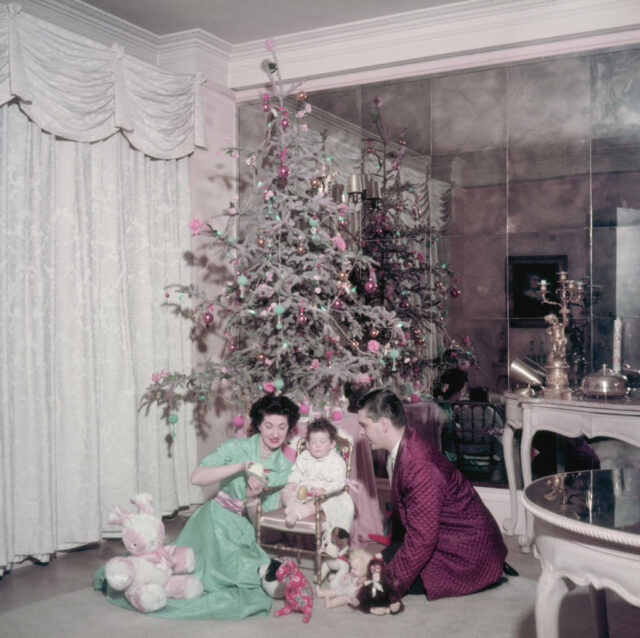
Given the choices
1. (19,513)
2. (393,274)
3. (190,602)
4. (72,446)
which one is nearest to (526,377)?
(393,274)

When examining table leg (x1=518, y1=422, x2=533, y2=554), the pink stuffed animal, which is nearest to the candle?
table leg (x1=518, y1=422, x2=533, y2=554)

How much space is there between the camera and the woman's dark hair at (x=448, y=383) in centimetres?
482

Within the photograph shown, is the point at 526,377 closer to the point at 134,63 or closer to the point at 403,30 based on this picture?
the point at 403,30

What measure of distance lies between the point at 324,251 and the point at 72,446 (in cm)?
196

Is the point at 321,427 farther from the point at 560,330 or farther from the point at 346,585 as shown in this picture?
the point at 560,330

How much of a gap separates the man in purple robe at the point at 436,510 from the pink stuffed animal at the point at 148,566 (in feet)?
3.29

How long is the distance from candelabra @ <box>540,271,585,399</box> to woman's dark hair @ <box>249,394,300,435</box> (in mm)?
1532

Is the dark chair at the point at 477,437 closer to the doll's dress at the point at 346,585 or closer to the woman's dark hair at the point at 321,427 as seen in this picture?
the woman's dark hair at the point at 321,427

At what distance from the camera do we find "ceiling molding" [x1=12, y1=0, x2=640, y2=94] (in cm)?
441

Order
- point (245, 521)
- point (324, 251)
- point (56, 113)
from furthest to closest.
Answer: point (324, 251) < point (56, 113) < point (245, 521)

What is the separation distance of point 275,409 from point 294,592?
954 millimetres

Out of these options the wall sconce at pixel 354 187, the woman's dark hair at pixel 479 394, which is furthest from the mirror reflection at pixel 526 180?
the wall sconce at pixel 354 187

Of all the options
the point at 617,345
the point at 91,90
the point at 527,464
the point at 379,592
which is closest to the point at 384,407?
the point at 379,592

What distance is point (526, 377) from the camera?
4547mm
